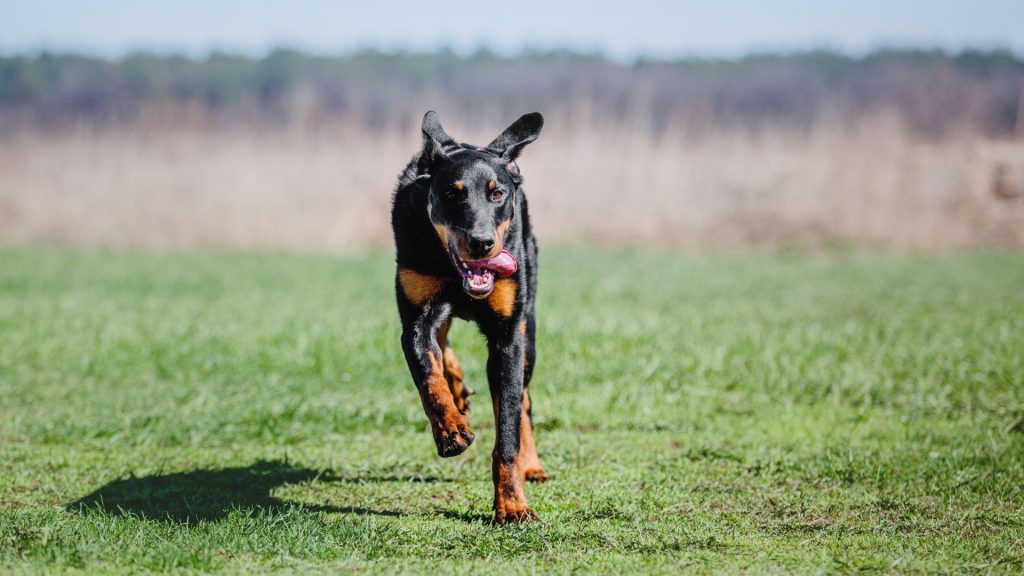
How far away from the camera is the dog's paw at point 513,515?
415 cm

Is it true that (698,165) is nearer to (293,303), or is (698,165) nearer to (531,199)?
(531,199)

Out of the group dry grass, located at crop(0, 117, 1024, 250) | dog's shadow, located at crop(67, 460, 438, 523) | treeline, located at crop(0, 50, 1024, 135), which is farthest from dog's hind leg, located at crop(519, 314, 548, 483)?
treeline, located at crop(0, 50, 1024, 135)

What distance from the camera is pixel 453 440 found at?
157 inches

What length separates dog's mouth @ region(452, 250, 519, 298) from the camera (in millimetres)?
4207

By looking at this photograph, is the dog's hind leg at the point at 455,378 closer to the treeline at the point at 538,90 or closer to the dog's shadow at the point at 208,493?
the dog's shadow at the point at 208,493

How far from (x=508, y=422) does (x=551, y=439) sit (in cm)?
160

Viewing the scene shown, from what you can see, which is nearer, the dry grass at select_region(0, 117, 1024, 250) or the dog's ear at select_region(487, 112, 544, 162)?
the dog's ear at select_region(487, 112, 544, 162)

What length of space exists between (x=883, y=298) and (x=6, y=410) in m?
8.48

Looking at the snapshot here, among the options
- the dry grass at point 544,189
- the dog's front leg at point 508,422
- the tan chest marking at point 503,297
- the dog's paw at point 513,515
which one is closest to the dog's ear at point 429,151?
the tan chest marking at point 503,297

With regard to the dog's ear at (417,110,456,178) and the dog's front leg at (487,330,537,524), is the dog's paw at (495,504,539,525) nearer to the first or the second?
the dog's front leg at (487,330,537,524)

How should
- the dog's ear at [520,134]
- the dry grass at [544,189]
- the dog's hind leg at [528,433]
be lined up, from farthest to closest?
the dry grass at [544,189]
the dog's hind leg at [528,433]
the dog's ear at [520,134]

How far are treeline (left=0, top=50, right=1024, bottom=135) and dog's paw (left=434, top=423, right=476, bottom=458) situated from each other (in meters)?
14.3

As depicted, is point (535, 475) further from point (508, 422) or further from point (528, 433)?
point (508, 422)

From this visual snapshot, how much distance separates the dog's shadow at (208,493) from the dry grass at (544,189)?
455 inches
